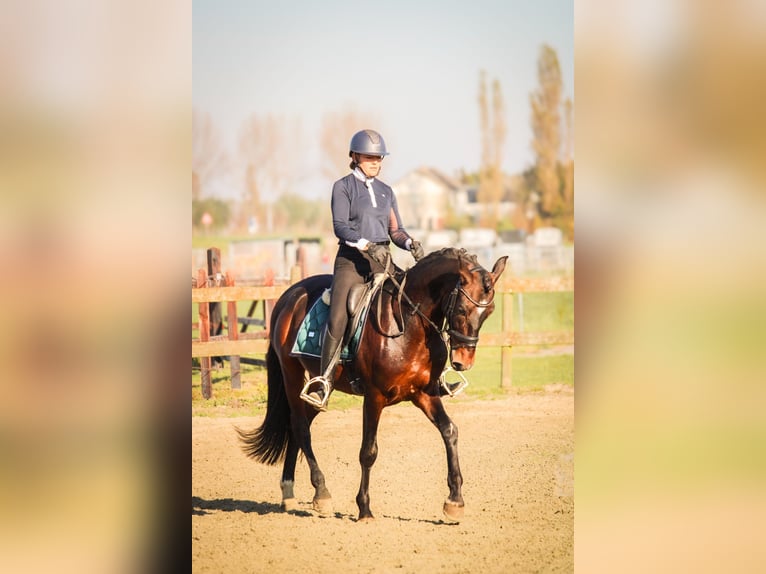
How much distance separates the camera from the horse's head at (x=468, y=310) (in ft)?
16.3

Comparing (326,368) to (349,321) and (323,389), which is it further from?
(349,321)

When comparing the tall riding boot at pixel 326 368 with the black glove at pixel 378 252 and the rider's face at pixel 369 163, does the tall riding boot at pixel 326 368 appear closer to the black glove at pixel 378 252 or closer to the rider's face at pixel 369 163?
the black glove at pixel 378 252

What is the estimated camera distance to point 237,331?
10.1 m

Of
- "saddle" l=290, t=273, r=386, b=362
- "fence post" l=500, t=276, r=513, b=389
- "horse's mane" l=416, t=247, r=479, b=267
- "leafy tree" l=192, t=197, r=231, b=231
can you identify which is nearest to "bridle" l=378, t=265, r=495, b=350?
"horse's mane" l=416, t=247, r=479, b=267

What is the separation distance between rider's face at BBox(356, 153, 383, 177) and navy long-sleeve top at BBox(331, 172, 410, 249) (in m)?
0.07

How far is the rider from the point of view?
5410 mm

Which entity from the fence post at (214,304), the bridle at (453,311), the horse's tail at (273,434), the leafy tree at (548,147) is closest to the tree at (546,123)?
the leafy tree at (548,147)
